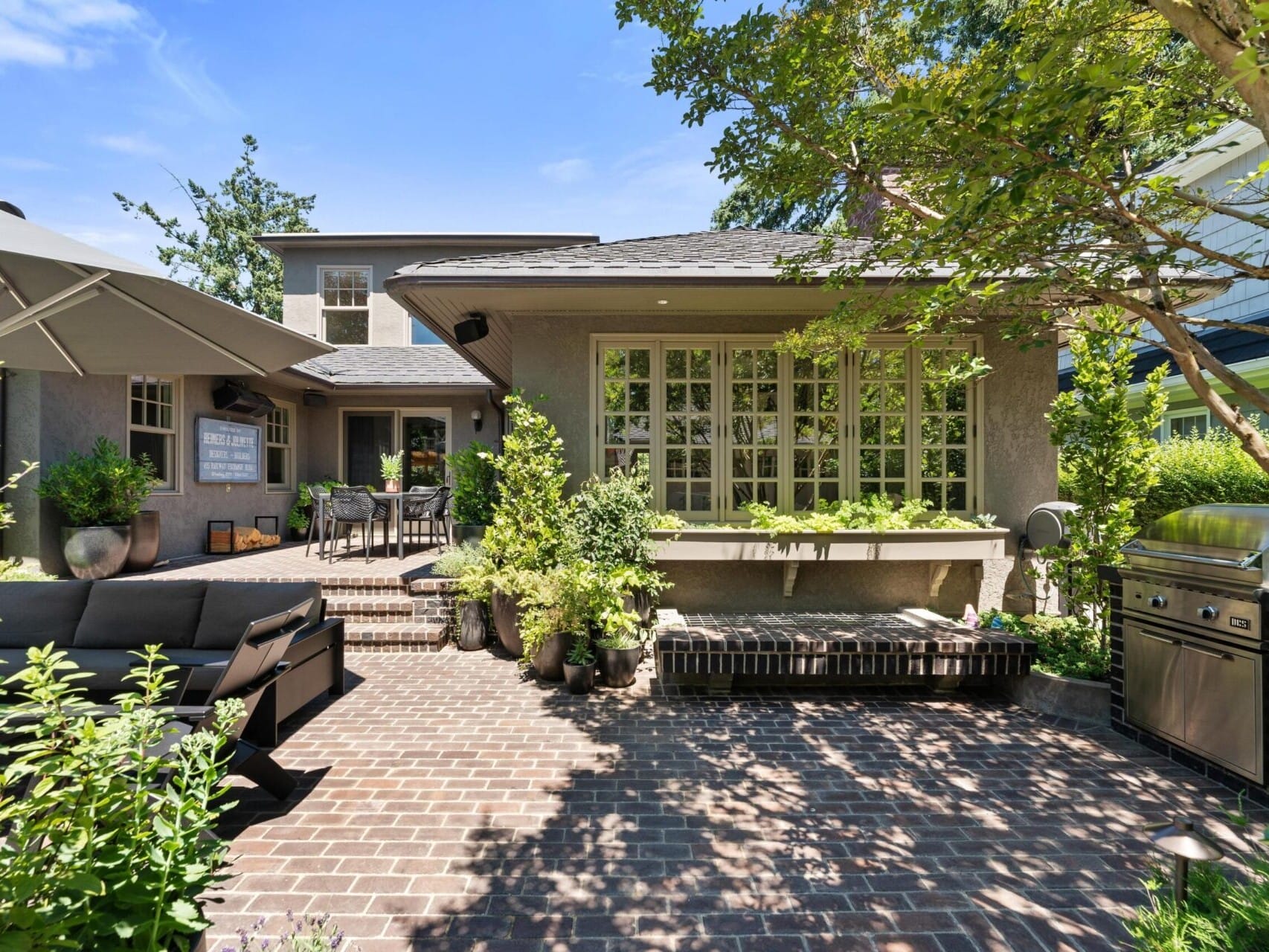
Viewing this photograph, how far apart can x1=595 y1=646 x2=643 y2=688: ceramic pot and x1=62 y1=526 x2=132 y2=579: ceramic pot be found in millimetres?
6124

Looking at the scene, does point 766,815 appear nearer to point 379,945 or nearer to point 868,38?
point 379,945

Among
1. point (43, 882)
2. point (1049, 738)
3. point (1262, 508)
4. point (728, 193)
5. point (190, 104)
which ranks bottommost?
point (1049, 738)

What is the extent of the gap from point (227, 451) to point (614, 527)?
737 cm

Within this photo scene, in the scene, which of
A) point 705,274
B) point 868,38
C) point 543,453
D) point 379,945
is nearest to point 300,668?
point 379,945

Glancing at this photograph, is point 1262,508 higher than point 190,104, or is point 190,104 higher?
point 190,104

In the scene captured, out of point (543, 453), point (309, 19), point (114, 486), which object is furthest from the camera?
point (309, 19)

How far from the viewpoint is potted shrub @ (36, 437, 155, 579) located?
650cm

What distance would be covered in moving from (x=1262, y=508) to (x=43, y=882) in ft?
18.5

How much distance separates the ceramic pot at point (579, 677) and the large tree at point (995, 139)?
3402mm

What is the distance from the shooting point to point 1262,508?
349cm

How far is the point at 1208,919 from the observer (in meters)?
1.89

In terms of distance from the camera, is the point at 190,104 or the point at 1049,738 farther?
the point at 190,104

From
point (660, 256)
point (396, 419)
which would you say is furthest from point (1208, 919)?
point (396, 419)

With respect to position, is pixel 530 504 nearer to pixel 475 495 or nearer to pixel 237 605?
pixel 475 495
